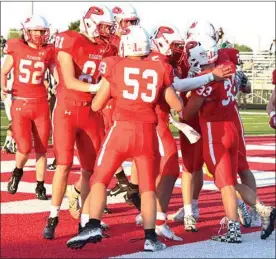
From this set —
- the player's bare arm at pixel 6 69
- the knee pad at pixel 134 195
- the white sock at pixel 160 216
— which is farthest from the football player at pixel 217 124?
the player's bare arm at pixel 6 69

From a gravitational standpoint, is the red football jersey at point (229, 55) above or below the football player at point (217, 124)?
above

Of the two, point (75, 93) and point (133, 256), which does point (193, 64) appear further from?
point (133, 256)

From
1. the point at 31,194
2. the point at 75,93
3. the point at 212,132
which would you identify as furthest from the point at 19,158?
the point at 212,132

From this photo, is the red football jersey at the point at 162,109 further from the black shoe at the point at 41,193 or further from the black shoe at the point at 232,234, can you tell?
the black shoe at the point at 41,193

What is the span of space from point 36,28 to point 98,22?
172 centimetres

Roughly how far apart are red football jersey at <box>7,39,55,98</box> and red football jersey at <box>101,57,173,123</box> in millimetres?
2587

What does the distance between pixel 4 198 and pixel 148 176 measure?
2784 millimetres

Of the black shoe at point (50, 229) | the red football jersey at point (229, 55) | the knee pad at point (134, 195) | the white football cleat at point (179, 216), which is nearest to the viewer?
the black shoe at point (50, 229)

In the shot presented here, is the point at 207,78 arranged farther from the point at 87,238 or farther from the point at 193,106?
the point at 87,238

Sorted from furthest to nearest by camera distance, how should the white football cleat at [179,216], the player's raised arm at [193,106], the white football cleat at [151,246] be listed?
the white football cleat at [179,216]
the player's raised arm at [193,106]
the white football cleat at [151,246]

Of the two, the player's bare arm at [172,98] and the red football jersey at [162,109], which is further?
the red football jersey at [162,109]

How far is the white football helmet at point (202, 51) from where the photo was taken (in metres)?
6.20

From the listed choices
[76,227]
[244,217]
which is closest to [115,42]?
[76,227]

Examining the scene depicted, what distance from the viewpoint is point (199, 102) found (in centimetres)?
619
